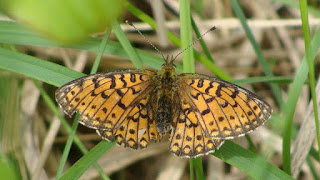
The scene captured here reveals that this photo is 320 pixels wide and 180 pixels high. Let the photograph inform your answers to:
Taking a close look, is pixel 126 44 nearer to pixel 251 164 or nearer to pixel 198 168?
pixel 198 168

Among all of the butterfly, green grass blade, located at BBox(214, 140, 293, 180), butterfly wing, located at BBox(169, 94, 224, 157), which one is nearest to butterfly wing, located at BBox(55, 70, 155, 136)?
the butterfly

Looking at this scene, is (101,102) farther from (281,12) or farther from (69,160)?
(281,12)

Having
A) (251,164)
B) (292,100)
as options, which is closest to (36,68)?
(251,164)

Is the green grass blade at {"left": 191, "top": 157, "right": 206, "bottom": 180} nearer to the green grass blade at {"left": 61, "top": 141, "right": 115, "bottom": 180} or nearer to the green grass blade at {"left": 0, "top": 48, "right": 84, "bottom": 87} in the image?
the green grass blade at {"left": 61, "top": 141, "right": 115, "bottom": 180}

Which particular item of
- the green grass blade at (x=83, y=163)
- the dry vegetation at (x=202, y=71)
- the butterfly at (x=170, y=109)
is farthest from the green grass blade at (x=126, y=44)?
the green grass blade at (x=83, y=163)

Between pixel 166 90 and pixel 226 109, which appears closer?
pixel 226 109

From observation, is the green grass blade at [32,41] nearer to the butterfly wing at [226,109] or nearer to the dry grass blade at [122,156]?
the butterfly wing at [226,109]

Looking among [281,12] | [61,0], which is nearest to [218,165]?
[281,12]
